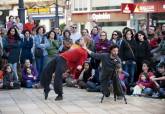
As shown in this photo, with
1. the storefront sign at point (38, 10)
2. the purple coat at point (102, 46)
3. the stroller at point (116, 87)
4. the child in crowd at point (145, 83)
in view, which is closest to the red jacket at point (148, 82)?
the child in crowd at point (145, 83)

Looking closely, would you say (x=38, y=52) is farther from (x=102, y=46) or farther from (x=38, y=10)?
(x=38, y=10)

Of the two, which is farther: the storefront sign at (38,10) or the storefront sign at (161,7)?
the storefront sign at (38,10)

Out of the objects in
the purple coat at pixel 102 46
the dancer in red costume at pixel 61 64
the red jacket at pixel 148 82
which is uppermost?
the purple coat at pixel 102 46

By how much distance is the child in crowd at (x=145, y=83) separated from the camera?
13477 mm

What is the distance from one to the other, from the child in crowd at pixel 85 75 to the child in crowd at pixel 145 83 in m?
1.85

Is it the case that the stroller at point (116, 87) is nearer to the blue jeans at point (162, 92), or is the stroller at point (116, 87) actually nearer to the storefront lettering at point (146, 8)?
the blue jeans at point (162, 92)

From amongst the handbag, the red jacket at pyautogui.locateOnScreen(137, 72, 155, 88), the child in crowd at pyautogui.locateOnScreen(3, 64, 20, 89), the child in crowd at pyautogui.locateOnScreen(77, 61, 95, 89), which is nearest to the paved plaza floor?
the red jacket at pyautogui.locateOnScreen(137, 72, 155, 88)

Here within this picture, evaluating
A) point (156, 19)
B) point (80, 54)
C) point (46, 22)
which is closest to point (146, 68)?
point (80, 54)

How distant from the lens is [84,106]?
11836mm

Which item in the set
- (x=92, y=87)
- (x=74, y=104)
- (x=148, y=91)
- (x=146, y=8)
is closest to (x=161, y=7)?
(x=146, y=8)

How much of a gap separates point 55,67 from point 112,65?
136 cm

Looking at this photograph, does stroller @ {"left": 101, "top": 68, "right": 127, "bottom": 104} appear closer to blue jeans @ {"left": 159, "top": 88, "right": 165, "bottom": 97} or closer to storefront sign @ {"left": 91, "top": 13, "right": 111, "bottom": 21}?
blue jeans @ {"left": 159, "top": 88, "right": 165, "bottom": 97}

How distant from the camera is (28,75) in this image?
15.9 meters

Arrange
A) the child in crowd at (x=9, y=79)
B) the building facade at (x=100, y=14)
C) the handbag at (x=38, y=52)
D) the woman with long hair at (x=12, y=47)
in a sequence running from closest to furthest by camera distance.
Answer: the child in crowd at (x=9, y=79)
the woman with long hair at (x=12, y=47)
the handbag at (x=38, y=52)
the building facade at (x=100, y=14)
